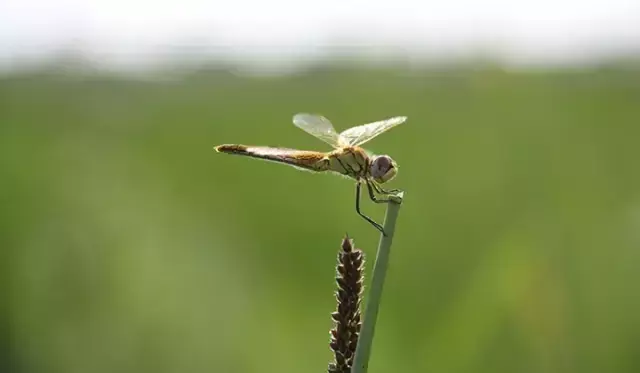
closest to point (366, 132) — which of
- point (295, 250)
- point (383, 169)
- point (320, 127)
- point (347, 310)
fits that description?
point (320, 127)

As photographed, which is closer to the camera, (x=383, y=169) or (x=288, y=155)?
(x=383, y=169)

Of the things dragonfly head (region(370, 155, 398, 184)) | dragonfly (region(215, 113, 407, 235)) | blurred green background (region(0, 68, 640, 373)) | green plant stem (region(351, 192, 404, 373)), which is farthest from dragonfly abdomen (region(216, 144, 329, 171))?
blurred green background (region(0, 68, 640, 373))

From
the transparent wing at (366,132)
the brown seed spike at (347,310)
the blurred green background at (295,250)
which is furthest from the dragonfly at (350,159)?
the blurred green background at (295,250)

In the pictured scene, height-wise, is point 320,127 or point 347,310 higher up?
point 320,127

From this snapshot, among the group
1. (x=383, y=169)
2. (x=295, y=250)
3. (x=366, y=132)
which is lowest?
(x=383, y=169)

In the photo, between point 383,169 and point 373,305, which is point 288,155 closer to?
point 383,169

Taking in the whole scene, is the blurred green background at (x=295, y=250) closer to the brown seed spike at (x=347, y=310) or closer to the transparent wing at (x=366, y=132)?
the transparent wing at (x=366, y=132)

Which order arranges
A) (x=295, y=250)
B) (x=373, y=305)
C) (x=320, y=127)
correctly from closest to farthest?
(x=373, y=305) → (x=320, y=127) → (x=295, y=250)
